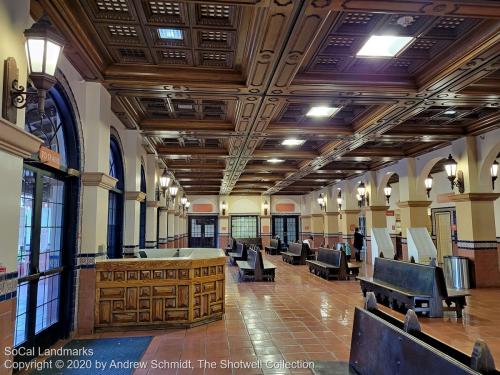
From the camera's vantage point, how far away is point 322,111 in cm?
684

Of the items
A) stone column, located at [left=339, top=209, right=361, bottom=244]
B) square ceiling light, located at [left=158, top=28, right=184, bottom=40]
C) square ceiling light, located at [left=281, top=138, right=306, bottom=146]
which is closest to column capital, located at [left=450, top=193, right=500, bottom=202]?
square ceiling light, located at [left=281, top=138, right=306, bottom=146]

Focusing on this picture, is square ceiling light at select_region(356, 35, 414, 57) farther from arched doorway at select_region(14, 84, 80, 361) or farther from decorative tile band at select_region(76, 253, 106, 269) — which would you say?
decorative tile band at select_region(76, 253, 106, 269)

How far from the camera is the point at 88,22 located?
3924mm

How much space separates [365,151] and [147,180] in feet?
19.2

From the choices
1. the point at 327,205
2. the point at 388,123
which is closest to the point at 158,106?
the point at 388,123

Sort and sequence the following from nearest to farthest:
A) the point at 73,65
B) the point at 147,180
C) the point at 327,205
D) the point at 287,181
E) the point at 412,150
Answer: the point at 73,65
the point at 147,180
the point at 412,150
the point at 287,181
the point at 327,205

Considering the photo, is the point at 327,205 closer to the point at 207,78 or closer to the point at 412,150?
the point at 412,150

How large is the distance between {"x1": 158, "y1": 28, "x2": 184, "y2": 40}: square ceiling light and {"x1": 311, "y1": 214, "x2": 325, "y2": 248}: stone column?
1734 centimetres

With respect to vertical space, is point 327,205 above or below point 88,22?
below

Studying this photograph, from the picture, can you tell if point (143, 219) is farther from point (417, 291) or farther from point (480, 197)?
point (480, 197)

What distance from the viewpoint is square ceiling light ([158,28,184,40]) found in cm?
413

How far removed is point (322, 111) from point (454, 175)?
140 inches

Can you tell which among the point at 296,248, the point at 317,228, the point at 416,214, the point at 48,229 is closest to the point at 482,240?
the point at 416,214

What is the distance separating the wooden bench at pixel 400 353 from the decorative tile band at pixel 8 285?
2.46m
